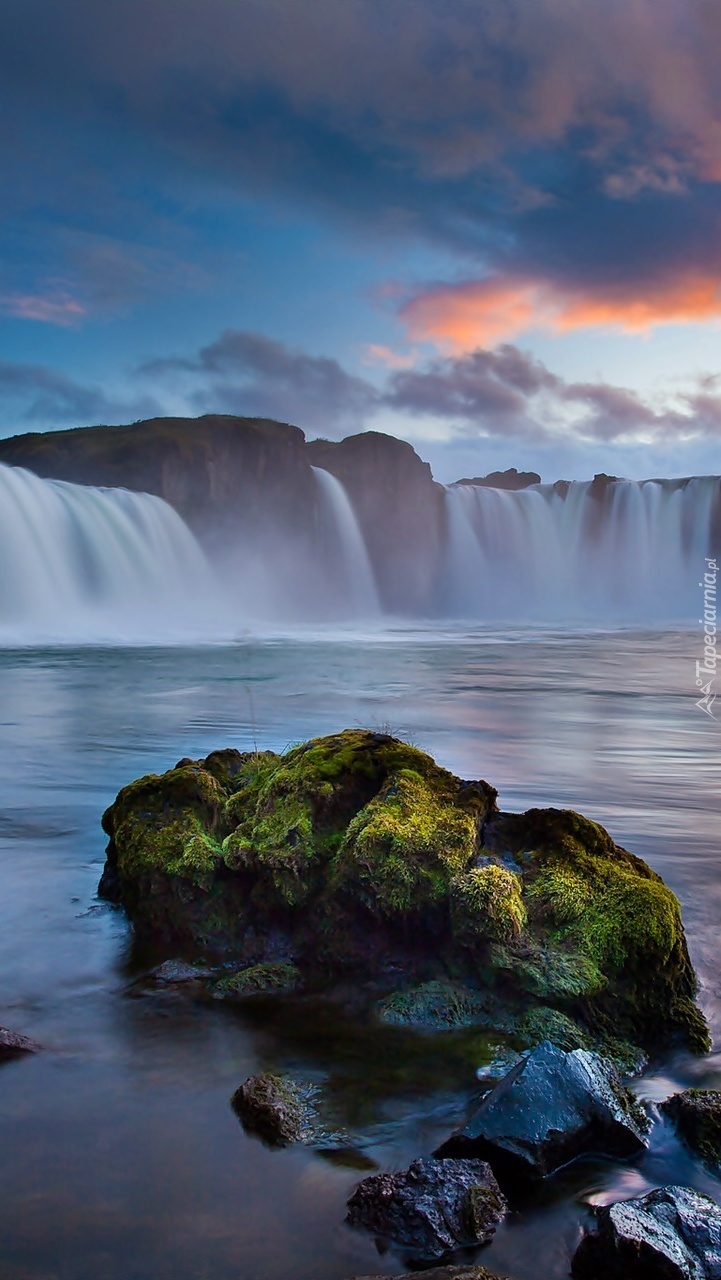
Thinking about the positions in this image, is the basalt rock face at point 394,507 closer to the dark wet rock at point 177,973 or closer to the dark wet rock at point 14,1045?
the dark wet rock at point 177,973

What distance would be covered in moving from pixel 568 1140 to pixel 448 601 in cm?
8330

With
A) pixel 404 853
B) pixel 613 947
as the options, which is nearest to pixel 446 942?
pixel 404 853

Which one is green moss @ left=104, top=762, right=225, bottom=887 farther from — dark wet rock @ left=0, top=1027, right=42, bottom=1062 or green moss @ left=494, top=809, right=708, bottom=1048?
green moss @ left=494, top=809, right=708, bottom=1048

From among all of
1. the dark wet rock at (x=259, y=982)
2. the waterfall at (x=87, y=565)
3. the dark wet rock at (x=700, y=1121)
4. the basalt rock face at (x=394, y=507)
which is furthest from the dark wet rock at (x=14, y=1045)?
the basalt rock face at (x=394, y=507)

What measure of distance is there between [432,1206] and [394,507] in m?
85.9

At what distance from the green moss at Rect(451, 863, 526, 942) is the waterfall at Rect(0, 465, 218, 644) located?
37632 millimetres

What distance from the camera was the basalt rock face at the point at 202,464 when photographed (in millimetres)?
70250

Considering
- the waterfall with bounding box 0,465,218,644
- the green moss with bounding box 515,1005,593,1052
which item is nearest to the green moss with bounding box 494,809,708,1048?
the green moss with bounding box 515,1005,593,1052

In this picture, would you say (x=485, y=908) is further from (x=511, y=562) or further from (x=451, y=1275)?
(x=511, y=562)

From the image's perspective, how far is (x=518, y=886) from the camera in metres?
4.78

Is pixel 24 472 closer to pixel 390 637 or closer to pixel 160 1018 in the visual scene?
pixel 390 637

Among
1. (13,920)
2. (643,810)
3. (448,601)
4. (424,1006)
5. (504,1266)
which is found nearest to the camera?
(504,1266)

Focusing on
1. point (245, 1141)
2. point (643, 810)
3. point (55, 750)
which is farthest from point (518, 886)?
point (55, 750)

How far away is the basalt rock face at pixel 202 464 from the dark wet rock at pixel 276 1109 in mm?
69951
